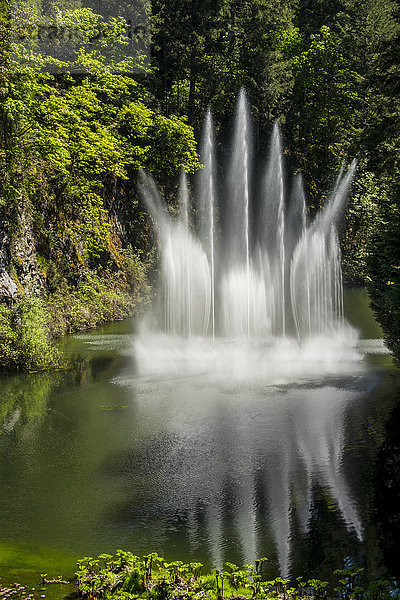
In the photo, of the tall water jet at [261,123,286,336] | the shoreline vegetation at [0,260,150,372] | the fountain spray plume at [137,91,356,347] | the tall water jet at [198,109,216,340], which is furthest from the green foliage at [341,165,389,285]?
the shoreline vegetation at [0,260,150,372]

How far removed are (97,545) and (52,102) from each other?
16.8 meters

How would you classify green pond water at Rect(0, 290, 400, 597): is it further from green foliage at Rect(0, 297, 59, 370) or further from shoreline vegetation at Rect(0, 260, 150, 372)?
shoreline vegetation at Rect(0, 260, 150, 372)

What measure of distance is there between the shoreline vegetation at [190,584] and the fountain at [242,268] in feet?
30.5

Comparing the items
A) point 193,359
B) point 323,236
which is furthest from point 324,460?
point 323,236

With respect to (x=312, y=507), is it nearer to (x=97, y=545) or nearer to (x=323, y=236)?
(x=97, y=545)

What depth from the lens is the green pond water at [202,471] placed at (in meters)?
6.06

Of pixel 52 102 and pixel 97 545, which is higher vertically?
pixel 52 102

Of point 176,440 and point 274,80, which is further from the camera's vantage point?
point 274,80

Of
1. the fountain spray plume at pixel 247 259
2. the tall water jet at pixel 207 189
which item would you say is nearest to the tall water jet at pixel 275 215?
the fountain spray plume at pixel 247 259

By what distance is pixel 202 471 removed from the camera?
8148 mm

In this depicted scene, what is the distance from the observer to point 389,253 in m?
9.77

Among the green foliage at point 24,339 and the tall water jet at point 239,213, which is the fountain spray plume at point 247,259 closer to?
the tall water jet at point 239,213

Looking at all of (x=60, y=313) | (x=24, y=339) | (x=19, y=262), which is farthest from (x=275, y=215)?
(x=24, y=339)

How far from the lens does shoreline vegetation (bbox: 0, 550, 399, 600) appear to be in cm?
494
